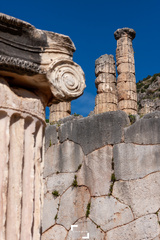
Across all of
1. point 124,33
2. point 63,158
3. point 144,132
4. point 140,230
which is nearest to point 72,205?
point 63,158

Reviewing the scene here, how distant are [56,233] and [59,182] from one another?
0.89m

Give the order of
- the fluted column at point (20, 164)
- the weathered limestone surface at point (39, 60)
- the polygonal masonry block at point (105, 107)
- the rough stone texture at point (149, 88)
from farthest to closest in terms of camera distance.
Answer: the rough stone texture at point (149, 88) → the polygonal masonry block at point (105, 107) → the weathered limestone surface at point (39, 60) → the fluted column at point (20, 164)

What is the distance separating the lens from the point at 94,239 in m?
6.66

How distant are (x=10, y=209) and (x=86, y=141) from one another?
4615mm

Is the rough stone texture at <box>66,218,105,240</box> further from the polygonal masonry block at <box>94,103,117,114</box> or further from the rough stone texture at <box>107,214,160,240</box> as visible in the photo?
the polygonal masonry block at <box>94,103,117,114</box>

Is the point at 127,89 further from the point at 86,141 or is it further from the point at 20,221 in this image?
the point at 20,221

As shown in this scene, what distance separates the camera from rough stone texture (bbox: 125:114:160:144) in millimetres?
6492

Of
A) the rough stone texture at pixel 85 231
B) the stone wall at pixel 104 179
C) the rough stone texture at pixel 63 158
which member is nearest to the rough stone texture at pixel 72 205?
the stone wall at pixel 104 179

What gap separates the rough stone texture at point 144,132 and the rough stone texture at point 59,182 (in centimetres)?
130

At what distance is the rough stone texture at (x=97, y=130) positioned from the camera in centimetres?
683

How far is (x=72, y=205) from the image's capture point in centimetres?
700

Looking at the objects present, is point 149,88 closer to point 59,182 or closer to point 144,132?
point 59,182

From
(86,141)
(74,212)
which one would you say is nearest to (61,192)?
(74,212)

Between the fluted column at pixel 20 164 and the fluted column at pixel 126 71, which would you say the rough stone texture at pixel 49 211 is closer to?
the fluted column at pixel 20 164
